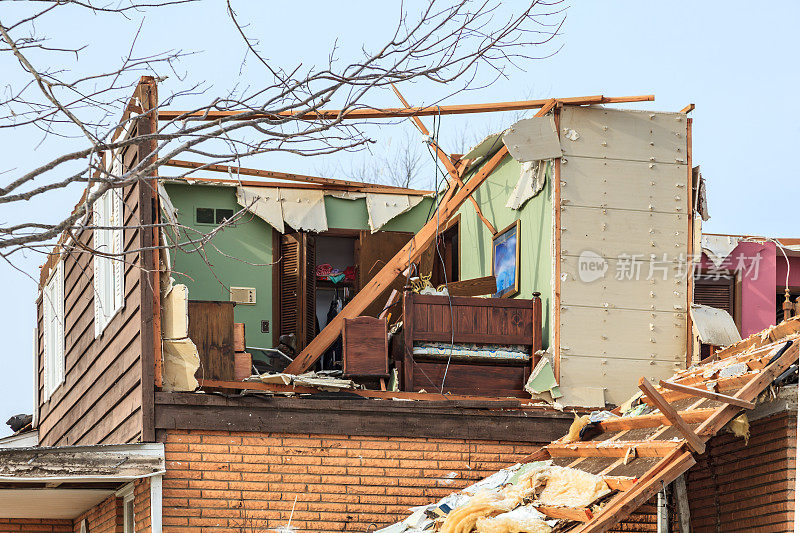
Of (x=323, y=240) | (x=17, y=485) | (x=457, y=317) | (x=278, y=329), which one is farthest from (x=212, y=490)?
(x=323, y=240)

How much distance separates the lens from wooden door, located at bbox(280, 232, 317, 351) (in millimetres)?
15484

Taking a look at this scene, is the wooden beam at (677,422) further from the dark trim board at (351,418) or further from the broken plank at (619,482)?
the dark trim board at (351,418)

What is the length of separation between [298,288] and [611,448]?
22.8ft

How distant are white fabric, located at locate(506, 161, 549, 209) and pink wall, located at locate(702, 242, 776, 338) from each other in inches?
169

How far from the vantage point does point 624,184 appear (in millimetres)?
12305

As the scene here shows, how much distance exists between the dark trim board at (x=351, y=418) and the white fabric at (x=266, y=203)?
209 inches

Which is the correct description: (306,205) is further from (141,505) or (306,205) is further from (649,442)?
(649,442)

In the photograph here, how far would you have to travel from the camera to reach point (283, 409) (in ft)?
35.7

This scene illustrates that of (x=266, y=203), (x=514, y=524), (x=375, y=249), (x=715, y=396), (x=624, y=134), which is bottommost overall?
(x=514, y=524)

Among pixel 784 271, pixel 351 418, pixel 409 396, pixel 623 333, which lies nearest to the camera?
pixel 351 418

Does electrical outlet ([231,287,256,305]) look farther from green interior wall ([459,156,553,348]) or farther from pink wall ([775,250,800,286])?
pink wall ([775,250,800,286])

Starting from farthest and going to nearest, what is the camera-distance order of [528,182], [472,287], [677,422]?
[528,182], [472,287], [677,422]

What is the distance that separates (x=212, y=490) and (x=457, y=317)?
342 cm

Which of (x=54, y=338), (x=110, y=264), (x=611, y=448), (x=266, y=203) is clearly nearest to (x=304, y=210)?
(x=266, y=203)
